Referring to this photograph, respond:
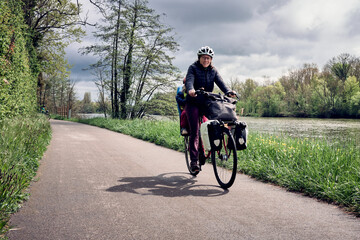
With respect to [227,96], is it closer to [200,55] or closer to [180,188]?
[200,55]

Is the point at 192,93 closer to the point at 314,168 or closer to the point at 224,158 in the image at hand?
the point at 224,158

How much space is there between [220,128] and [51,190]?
8.93 ft

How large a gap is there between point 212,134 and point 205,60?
134 cm

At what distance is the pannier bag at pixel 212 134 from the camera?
437 cm

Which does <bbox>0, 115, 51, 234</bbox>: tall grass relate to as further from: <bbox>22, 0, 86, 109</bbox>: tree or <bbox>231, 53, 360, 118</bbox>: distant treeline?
<bbox>231, 53, 360, 118</bbox>: distant treeline

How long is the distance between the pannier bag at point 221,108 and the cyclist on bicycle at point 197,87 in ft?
1.06

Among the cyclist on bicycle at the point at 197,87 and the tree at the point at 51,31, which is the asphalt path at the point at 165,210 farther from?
the tree at the point at 51,31

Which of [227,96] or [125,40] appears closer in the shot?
[227,96]

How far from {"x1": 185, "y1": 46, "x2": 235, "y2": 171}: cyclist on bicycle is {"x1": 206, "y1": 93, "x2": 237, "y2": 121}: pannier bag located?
1.06 feet

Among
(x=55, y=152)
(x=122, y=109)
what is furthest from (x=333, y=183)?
(x=122, y=109)

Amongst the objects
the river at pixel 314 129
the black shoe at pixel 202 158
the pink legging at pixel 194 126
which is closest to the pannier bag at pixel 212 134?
the pink legging at pixel 194 126

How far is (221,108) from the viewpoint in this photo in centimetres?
445

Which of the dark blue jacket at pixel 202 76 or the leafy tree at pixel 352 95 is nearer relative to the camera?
the dark blue jacket at pixel 202 76

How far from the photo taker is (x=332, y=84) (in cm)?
4416
